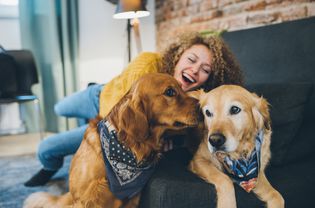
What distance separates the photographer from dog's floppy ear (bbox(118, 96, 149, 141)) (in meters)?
1.22

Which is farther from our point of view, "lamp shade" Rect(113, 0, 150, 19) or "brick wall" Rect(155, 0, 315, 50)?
"lamp shade" Rect(113, 0, 150, 19)

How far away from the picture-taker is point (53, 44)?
3703mm

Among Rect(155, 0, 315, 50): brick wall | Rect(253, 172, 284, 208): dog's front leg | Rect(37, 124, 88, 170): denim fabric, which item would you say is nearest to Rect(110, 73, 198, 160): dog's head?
Rect(253, 172, 284, 208): dog's front leg

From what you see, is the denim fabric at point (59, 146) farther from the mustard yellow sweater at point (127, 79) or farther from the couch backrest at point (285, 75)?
the couch backrest at point (285, 75)

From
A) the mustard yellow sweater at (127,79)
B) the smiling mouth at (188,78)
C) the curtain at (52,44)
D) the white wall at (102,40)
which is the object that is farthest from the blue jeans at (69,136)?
the white wall at (102,40)

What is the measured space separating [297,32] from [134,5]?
1658mm

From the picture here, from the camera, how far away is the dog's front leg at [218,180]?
1113 mm

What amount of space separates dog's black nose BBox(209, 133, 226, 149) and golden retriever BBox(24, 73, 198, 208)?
150 mm

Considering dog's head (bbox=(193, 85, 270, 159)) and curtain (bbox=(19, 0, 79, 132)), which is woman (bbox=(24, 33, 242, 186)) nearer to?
dog's head (bbox=(193, 85, 270, 159))

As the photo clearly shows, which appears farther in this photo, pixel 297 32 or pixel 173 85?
pixel 297 32

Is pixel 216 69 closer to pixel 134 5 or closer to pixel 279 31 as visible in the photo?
pixel 279 31

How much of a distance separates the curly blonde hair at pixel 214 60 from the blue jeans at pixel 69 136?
25.5 inches

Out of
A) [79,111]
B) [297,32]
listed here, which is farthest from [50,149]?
[297,32]

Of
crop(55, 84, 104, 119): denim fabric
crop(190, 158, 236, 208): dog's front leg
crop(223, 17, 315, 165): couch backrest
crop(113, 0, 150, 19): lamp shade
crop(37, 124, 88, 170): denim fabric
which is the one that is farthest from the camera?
crop(113, 0, 150, 19): lamp shade
